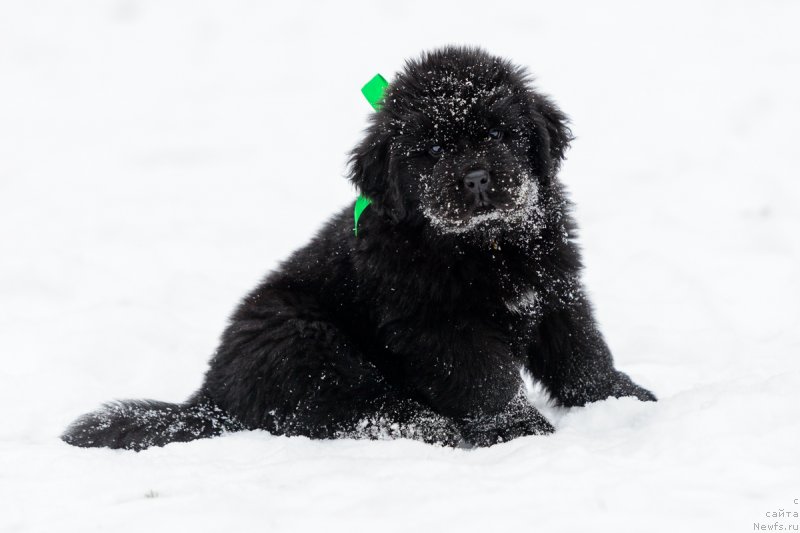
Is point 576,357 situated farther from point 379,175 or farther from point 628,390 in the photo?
point 379,175

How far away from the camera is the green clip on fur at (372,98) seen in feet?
12.8

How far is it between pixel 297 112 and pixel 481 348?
22.8 ft

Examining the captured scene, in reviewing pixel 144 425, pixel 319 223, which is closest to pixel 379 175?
pixel 144 425

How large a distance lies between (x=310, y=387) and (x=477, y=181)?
1.16m

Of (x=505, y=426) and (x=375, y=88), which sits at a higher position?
(x=375, y=88)

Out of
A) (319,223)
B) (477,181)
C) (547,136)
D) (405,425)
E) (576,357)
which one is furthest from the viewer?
(319,223)

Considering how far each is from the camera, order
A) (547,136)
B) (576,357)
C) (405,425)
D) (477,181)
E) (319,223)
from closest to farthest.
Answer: (477,181) → (405,425) → (547,136) → (576,357) → (319,223)

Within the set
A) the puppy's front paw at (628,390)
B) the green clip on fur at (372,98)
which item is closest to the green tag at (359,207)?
the green clip on fur at (372,98)

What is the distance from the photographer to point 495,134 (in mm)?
3609

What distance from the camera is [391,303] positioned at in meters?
3.71

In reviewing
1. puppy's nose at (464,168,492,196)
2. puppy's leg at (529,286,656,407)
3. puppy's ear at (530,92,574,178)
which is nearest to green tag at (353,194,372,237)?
puppy's nose at (464,168,492,196)

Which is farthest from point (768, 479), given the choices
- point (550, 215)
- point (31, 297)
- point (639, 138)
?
point (639, 138)

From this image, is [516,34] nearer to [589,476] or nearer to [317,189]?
[317,189]

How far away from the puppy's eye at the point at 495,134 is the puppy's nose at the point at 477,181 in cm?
27
